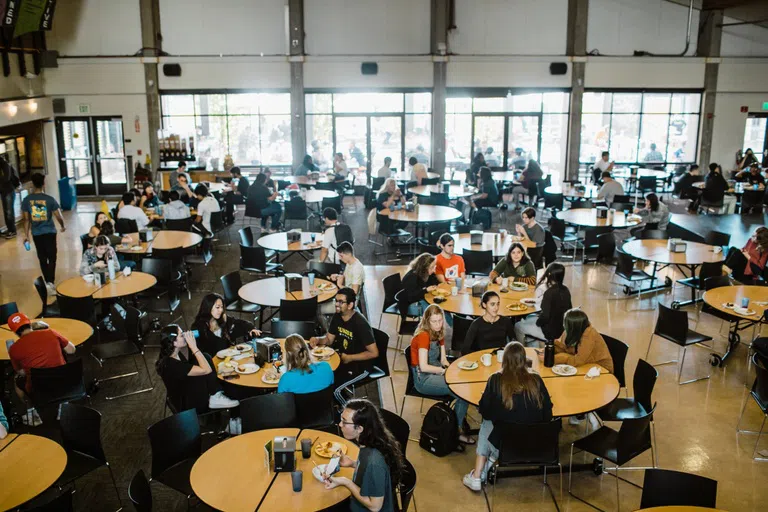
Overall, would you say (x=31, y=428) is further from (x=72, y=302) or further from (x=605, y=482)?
(x=605, y=482)

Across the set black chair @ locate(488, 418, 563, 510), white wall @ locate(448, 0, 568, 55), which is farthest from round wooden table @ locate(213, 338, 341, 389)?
white wall @ locate(448, 0, 568, 55)

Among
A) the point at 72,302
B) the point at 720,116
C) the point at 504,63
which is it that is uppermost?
the point at 504,63

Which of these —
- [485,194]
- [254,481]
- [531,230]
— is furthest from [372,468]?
[485,194]

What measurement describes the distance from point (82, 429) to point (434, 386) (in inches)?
118

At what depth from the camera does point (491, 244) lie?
10961 millimetres

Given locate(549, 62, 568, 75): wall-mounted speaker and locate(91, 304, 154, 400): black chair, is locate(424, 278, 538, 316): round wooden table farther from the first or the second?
locate(549, 62, 568, 75): wall-mounted speaker

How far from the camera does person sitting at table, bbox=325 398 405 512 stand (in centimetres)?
439

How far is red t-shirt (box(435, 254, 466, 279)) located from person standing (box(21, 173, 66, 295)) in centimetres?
588

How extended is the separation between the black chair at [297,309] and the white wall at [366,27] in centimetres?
1367

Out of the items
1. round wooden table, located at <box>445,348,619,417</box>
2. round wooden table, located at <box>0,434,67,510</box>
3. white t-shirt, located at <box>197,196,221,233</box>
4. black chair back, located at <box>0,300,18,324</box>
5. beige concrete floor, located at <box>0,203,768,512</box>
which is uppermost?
white t-shirt, located at <box>197,196,221,233</box>

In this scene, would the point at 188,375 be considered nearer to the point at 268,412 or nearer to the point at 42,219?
the point at 268,412

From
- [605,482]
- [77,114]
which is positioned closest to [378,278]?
[605,482]

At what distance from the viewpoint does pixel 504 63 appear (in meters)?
20.6

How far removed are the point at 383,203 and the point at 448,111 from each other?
831cm
